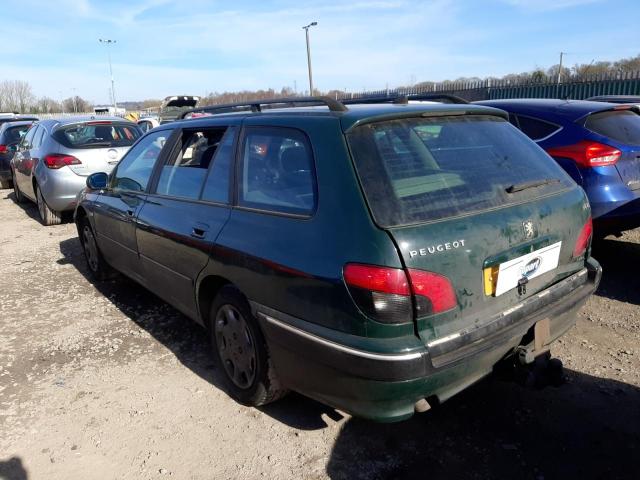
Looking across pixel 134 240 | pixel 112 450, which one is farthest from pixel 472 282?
pixel 134 240

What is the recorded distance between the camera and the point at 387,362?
82.6 inches

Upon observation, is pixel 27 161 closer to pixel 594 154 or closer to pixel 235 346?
pixel 235 346

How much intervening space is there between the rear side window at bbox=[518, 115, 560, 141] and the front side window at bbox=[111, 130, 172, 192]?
3334 mm

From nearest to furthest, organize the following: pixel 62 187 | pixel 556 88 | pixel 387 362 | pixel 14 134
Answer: pixel 387 362 < pixel 62 187 < pixel 14 134 < pixel 556 88

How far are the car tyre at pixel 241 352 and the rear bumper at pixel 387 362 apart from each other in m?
0.17

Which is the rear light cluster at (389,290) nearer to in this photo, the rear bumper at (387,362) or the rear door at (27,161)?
the rear bumper at (387,362)

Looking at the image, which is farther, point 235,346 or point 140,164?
point 140,164

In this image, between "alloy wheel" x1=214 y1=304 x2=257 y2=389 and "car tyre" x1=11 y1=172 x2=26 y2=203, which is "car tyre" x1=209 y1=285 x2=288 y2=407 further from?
"car tyre" x1=11 y1=172 x2=26 y2=203

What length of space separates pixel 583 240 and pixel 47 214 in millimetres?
7786

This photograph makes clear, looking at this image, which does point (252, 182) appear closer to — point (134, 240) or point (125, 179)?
point (134, 240)

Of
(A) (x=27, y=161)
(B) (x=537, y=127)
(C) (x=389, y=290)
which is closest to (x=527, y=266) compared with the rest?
(C) (x=389, y=290)

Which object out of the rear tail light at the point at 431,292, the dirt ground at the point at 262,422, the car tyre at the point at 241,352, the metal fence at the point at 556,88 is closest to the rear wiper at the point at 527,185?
the rear tail light at the point at 431,292

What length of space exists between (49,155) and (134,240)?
4.47m

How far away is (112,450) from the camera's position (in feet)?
9.07
